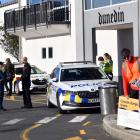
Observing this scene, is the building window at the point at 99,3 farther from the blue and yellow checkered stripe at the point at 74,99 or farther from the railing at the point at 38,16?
the blue and yellow checkered stripe at the point at 74,99

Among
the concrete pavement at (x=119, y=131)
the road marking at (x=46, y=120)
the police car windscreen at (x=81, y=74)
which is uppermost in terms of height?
the police car windscreen at (x=81, y=74)

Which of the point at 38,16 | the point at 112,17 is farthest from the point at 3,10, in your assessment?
the point at 112,17

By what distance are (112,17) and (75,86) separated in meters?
9.85

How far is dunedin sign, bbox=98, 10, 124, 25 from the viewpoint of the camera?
27.2m

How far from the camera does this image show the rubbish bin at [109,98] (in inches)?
691

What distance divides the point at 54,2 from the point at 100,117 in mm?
19431

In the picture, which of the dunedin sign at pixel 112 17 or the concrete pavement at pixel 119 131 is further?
the dunedin sign at pixel 112 17

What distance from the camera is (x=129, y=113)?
13.0 meters

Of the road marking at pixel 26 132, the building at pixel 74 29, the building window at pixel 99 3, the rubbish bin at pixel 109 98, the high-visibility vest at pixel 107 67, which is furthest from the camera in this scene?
the building window at pixel 99 3

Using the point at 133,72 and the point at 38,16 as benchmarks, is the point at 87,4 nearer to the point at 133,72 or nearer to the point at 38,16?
the point at 38,16

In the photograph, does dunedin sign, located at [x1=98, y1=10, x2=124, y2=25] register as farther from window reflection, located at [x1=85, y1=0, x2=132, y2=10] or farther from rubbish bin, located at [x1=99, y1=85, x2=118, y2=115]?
rubbish bin, located at [x1=99, y1=85, x2=118, y2=115]

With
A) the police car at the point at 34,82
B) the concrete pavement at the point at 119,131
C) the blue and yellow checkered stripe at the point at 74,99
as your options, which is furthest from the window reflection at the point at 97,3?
the concrete pavement at the point at 119,131

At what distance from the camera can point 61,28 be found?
1364 inches

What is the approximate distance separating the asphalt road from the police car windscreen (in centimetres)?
115
